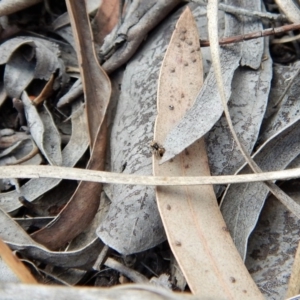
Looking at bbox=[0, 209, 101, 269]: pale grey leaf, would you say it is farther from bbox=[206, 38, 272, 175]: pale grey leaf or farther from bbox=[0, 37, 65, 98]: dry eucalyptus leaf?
bbox=[0, 37, 65, 98]: dry eucalyptus leaf

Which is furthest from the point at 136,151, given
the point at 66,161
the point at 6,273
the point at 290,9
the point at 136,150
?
the point at 290,9

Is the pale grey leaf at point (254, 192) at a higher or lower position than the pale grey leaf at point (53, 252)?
higher

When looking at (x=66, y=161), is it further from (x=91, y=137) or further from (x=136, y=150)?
(x=136, y=150)

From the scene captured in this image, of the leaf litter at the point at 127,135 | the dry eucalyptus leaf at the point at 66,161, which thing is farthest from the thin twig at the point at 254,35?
the dry eucalyptus leaf at the point at 66,161

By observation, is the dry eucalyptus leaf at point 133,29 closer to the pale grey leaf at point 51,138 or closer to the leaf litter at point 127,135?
the leaf litter at point 127,135

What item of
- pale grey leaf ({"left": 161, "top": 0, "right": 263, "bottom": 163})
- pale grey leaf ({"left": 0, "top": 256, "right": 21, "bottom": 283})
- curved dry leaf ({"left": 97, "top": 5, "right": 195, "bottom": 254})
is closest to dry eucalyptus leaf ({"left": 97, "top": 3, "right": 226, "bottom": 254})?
curved dry leaf ({"left": 97, "top": 5, "right": 195, "bottom": 254})

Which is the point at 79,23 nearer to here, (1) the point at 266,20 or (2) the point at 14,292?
(1) the point at 266,20
